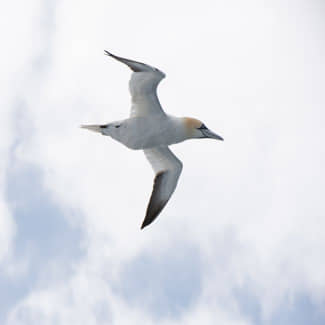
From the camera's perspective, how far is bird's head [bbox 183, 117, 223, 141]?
74.2ft

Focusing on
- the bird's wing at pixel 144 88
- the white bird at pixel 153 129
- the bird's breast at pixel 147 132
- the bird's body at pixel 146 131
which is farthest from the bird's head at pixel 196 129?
the bird's wing at pixel 144 88

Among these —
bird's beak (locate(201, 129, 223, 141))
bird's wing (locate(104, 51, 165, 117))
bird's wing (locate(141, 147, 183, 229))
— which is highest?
bird's wing (locate(104, 51, 165, 117))

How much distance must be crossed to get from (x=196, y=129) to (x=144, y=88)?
214cm

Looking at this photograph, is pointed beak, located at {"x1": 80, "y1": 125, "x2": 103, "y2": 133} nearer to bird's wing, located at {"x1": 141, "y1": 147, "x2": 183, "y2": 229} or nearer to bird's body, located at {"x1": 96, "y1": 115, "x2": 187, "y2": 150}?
bird's body, located at {"x1": 96, "y1": 115, "x2": 187, "y2": 150}

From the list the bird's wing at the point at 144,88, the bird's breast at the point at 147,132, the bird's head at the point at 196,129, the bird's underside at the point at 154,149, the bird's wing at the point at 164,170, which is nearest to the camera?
the bird's wing at the point at 144,88

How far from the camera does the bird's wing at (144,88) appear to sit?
69.1 feet

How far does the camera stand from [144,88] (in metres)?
21.6

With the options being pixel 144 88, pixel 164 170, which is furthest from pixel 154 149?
pixel 144 88

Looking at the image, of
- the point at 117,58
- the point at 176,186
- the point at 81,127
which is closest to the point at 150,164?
the point at 176,186

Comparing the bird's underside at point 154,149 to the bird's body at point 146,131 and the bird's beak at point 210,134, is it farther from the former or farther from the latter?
the bird's beak at point 210,134

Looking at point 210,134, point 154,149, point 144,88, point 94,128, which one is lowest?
point 154,149

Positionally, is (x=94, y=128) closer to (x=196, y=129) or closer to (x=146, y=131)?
(x=146, y=131)

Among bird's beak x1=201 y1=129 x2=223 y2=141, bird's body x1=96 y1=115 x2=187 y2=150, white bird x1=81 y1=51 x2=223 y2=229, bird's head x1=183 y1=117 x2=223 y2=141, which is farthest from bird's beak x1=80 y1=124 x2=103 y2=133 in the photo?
bird's beak x1=201 y1=129 x2=223 y2=141

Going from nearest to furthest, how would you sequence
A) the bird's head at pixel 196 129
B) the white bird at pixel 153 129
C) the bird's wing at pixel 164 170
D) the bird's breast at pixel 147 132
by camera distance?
the white bird at pixel 153 129, the bird's breast at pixel 147 132, the bird's head at pixel 196 129, the bird's wing at pixel 164 170
